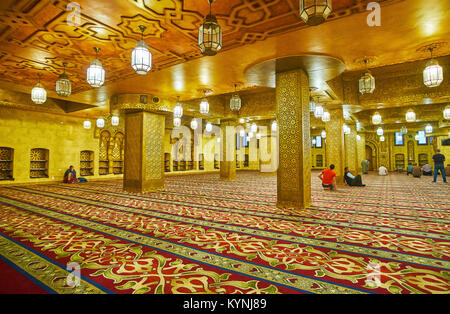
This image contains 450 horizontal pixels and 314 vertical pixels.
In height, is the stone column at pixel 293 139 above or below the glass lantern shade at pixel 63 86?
below

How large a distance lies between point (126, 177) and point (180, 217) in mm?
4002

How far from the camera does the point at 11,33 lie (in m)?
3.65

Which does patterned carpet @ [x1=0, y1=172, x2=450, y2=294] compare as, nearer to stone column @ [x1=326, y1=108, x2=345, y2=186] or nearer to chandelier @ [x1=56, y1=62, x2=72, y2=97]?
chandelier @ [x1=56, y1=62, x2=72, y2=97]

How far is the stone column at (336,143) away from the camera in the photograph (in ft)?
27.5

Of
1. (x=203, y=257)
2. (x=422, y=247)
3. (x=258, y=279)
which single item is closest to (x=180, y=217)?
(x=203, y=257)

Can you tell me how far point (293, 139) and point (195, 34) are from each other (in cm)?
256

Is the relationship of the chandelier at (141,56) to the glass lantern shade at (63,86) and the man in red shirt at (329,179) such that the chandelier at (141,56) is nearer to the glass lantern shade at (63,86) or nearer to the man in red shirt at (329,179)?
the glass lantern shade at (63,86)

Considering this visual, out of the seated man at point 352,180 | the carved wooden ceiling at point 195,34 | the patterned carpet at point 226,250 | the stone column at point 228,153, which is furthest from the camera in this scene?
the stone column at point 228,153

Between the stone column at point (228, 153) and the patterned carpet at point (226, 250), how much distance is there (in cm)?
663

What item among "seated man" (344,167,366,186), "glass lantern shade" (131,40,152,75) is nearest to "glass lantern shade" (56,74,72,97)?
"glass lantern shade" (131,40,152,75)

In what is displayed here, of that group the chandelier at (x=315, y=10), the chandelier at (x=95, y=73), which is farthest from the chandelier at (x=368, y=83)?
the chandelier at (x=95, y=73)

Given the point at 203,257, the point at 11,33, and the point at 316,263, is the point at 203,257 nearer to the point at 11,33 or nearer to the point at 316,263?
the point at 316,263
